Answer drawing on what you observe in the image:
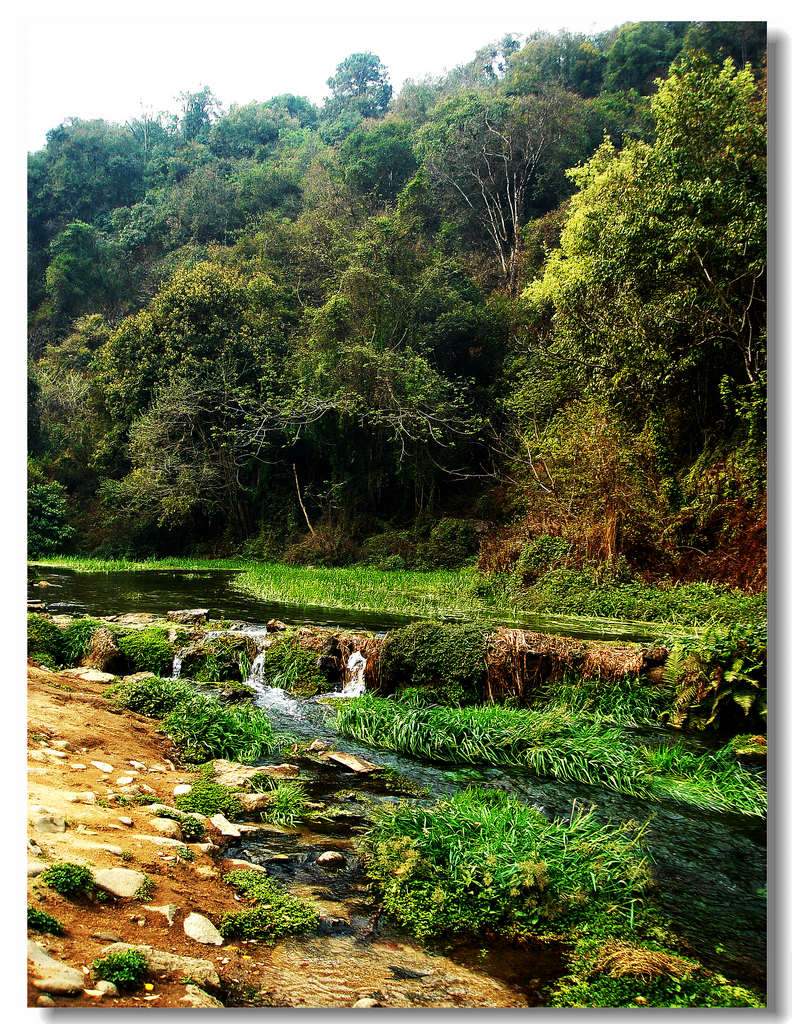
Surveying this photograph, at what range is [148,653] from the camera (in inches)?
309

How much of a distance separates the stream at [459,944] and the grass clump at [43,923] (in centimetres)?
85

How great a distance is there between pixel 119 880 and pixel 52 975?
1.58 ft

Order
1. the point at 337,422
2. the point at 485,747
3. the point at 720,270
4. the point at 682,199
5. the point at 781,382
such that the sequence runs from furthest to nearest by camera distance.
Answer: the point at 337,422
the point at 682,199
the point at 720,270
the point at 485,747
the point at 781,382

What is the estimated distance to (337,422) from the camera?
21266 millimetres

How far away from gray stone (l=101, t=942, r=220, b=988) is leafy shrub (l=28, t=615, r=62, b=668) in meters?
5.51

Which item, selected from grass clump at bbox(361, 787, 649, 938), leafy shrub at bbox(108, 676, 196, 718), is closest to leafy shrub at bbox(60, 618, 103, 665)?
leafy shrub at bbox(108, 676, 196, 718)

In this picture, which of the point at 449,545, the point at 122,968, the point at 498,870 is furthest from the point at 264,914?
the point at 449,545

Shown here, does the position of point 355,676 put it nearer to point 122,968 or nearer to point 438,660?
point 438,660

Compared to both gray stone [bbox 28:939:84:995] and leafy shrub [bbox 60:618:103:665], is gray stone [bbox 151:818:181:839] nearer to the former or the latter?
gray stone [bbox 28:939:84:995]

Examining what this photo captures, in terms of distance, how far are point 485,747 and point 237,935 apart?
3049 mm

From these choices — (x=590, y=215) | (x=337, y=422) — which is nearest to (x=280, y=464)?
(x=337, y=422)

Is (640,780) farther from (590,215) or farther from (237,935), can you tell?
(590,215)

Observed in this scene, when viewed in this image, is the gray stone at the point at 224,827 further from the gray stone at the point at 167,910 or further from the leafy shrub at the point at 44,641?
the leafy shrub at the point at 44,641

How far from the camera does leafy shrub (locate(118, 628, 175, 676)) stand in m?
7.77
